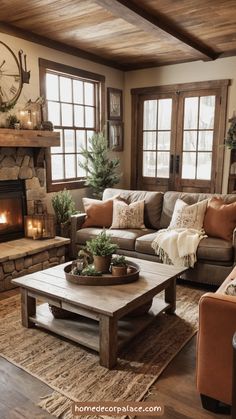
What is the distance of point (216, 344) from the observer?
5.39 feet

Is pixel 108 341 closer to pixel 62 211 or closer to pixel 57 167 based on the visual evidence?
pixel 62 211

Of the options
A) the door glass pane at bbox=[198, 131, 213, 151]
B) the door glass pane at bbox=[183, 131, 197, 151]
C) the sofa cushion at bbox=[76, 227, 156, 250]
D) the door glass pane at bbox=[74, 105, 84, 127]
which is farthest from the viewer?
the door glass pane at bbox=[183, 131, 197, 151]

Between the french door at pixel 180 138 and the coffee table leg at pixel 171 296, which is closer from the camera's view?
the coffee table leg at pixel 171 296

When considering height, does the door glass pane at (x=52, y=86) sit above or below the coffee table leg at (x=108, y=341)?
above

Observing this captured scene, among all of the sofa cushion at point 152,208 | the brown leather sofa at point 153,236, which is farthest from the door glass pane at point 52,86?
the sofa cushion at point 152,208

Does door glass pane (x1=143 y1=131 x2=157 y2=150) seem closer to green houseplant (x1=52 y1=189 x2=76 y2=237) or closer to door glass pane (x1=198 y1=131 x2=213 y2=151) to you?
door glass pane (x1=198 y1=131 x2=213 y2=151)

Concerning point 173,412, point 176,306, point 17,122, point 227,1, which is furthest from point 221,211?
point 17,122

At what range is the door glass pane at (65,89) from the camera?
4633 mm

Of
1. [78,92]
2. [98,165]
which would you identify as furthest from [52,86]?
[98,165]

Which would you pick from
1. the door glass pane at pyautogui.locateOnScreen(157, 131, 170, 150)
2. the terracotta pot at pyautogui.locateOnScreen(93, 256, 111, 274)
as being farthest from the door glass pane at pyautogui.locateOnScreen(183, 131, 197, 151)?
the terracotta pot at pyautogui.locateOnScreen(93, 256, 111, 274)

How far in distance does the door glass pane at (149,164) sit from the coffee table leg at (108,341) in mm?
3871

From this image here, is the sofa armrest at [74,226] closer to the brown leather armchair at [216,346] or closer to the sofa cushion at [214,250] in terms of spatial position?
the sofa cushion at [214,250]

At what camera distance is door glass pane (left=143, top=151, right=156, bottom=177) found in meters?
5.65

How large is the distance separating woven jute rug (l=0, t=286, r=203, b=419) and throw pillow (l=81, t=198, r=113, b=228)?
1.54 m
